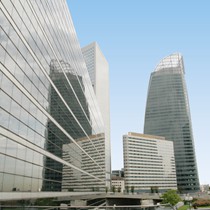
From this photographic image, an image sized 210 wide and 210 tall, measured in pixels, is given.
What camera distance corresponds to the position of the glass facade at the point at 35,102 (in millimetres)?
18734

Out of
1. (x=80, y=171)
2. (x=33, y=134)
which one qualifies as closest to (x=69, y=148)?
(x=80, y=171)

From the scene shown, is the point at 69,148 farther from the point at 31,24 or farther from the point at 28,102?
the point at 31,24

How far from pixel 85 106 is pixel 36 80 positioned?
33832mm

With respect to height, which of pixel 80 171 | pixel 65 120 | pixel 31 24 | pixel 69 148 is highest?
pixel 31 24

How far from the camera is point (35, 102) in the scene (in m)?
25.4

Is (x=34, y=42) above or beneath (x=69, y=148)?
above

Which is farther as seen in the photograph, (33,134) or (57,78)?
(57,78)

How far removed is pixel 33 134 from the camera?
24.6 m

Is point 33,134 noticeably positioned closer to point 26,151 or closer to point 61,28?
point 26,151

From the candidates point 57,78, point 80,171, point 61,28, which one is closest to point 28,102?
point 57,78

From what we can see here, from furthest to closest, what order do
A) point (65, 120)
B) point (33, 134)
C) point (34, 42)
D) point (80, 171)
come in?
point (80, 171), point (65, 120), point (34, 42), point (33, 134)

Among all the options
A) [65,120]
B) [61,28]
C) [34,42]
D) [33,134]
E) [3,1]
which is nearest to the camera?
[3,1]

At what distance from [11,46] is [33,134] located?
354 inches

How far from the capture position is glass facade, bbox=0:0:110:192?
18.7 metres
